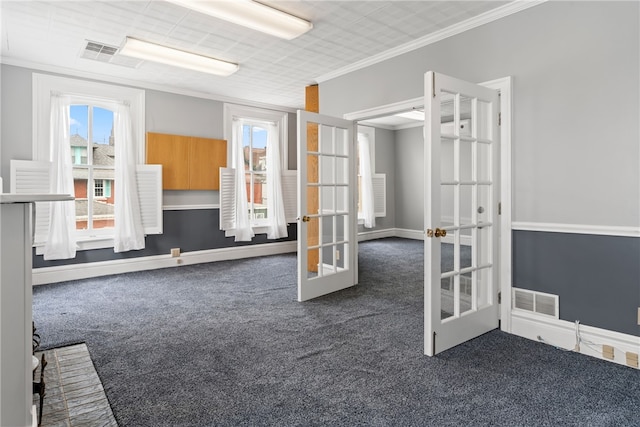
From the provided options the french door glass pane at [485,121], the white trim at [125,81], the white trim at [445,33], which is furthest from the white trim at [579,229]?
the white trim at [125,81]

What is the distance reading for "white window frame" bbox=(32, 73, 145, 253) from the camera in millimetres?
4207

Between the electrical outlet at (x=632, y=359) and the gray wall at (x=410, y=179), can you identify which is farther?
the gray wall at (x=410, y=179)

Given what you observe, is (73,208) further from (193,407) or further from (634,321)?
(634,321)

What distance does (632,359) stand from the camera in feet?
7.57

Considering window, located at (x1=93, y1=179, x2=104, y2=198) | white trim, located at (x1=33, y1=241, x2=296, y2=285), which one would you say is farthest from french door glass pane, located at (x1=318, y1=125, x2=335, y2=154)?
window, located at (x1=93, y1=179, x2=104, y2=198)

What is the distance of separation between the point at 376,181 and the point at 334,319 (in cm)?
528

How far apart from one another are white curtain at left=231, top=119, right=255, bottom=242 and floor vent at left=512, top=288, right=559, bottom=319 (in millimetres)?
4036

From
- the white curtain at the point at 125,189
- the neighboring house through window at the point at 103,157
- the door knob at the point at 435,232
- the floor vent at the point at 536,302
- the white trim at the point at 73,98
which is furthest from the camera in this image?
the white curtain at the point at 125,189

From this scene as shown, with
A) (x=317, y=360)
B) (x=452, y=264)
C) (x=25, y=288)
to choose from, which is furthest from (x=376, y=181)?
(x=25, y=288)

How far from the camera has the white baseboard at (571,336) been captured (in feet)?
7.70

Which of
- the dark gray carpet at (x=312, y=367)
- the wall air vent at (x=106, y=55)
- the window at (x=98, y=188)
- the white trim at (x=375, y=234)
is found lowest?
the dark gray carpet at (x=312, y=367)

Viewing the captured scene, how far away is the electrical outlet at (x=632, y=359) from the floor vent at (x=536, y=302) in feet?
1.41

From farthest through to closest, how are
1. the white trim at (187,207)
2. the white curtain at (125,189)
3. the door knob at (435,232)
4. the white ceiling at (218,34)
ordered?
the white trim at (187,207) → the white curtain at (125,189) → the white ceiling at (218,34) → the door knob at (435,232)

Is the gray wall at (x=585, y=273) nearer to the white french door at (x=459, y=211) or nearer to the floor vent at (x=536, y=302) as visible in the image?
the floor vent at (x=536, y=302)
